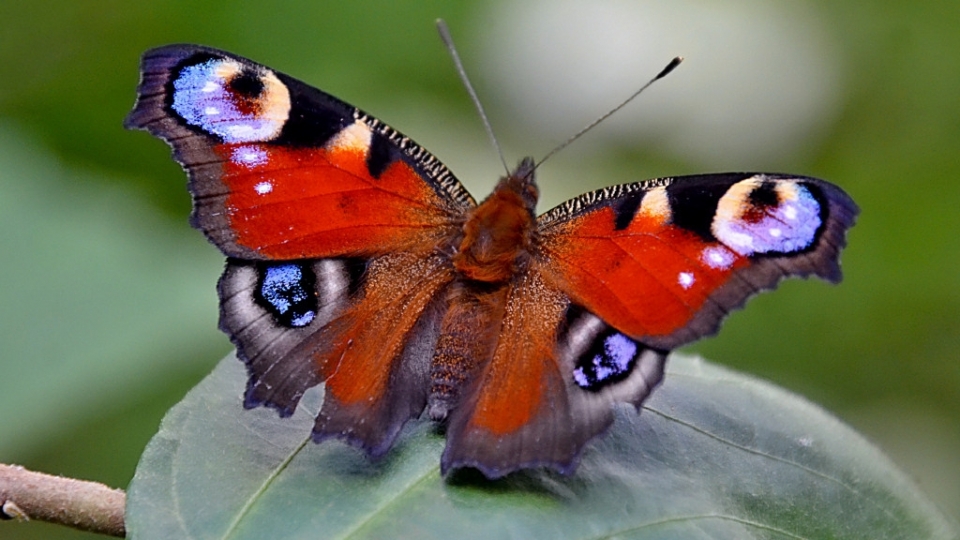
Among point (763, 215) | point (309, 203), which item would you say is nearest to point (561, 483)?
point (763, 215)

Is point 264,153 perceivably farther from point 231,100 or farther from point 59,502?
point 59,502

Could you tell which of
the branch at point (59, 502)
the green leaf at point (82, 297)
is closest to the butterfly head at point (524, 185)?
the branch at point (59, 502)

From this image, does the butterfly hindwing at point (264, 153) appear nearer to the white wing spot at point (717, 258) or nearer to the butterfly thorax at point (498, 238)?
the butterfly thorax at point (498, 238)

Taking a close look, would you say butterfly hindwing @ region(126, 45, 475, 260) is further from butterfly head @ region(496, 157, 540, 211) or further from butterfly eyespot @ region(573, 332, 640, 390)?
butterfly eyespot @ region(573, 332, 640, 390)

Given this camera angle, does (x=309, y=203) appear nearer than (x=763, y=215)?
No

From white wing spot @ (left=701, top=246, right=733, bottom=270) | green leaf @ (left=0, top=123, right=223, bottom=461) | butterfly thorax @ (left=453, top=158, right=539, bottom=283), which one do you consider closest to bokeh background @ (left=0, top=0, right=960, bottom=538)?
green leaf @ (left=0, top=123, right=223, bottom=461)

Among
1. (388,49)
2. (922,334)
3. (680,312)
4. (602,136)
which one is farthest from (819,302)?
(680,312)
